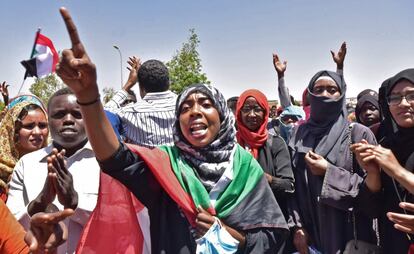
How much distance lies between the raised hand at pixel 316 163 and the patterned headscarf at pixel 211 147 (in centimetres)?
80

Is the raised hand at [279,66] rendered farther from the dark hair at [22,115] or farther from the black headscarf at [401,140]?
the dark hair at [22,115]

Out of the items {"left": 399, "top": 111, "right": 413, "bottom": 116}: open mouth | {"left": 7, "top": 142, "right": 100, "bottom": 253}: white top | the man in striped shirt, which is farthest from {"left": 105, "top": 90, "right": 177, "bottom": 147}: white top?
{"left": 399, "top": 111, "right": 413, "bottom": 116}: open mouth

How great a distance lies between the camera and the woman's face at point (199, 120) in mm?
2316

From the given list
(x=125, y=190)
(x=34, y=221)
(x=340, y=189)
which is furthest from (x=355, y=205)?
(x=34, y=221)

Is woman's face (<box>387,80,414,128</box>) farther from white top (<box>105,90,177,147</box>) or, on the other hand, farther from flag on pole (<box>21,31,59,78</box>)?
flag on pole (<box>21,31,59,78</box>)

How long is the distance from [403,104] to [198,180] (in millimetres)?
1313

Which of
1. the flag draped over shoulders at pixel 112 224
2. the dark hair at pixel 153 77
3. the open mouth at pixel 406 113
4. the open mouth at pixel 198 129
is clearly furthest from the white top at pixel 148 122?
the open mouth at pixel 406 113

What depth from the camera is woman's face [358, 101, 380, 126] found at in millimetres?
4793

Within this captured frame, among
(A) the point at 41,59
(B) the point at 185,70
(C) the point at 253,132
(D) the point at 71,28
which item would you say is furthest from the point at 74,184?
(B) the point at 185,70

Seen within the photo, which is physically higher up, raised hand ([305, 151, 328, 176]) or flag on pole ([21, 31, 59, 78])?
flag on pole ([21, 31, 59, 78])

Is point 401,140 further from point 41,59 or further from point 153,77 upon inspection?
point 41,59

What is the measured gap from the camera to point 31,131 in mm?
3287

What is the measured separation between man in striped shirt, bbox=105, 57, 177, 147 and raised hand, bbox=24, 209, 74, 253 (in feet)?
6.73

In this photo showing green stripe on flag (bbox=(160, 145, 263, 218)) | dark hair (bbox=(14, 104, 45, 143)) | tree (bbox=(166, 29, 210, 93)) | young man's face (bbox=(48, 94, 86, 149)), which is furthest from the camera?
tree (bbox=(166, 29, 210, 93))
